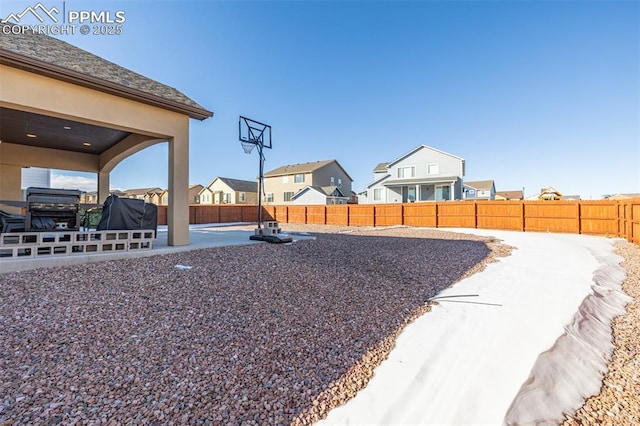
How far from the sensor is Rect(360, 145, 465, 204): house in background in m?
25.1

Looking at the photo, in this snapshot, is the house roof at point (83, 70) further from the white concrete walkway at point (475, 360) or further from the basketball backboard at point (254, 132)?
the white concrete walkway at point (475, 360)

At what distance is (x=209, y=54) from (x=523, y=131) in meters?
19.1

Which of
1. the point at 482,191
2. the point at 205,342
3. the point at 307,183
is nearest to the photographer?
the point at 205,342

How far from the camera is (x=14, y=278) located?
4188 mm

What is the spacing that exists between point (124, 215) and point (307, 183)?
2867 centimetres

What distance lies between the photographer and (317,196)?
1245 inches

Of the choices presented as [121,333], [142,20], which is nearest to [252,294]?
[121,333]

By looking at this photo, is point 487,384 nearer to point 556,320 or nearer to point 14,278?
point 556,320

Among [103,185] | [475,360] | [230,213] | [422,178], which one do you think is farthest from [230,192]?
[475,360]

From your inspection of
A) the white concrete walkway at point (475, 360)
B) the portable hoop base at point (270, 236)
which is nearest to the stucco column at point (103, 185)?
the portable hoop base at point (270, 236)

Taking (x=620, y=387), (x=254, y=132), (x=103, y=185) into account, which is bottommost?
(x=620, y=387)

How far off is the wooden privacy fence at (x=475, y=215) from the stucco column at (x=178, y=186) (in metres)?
14.0

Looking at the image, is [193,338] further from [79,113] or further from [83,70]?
[83,70]

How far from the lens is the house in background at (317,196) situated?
31.2m
